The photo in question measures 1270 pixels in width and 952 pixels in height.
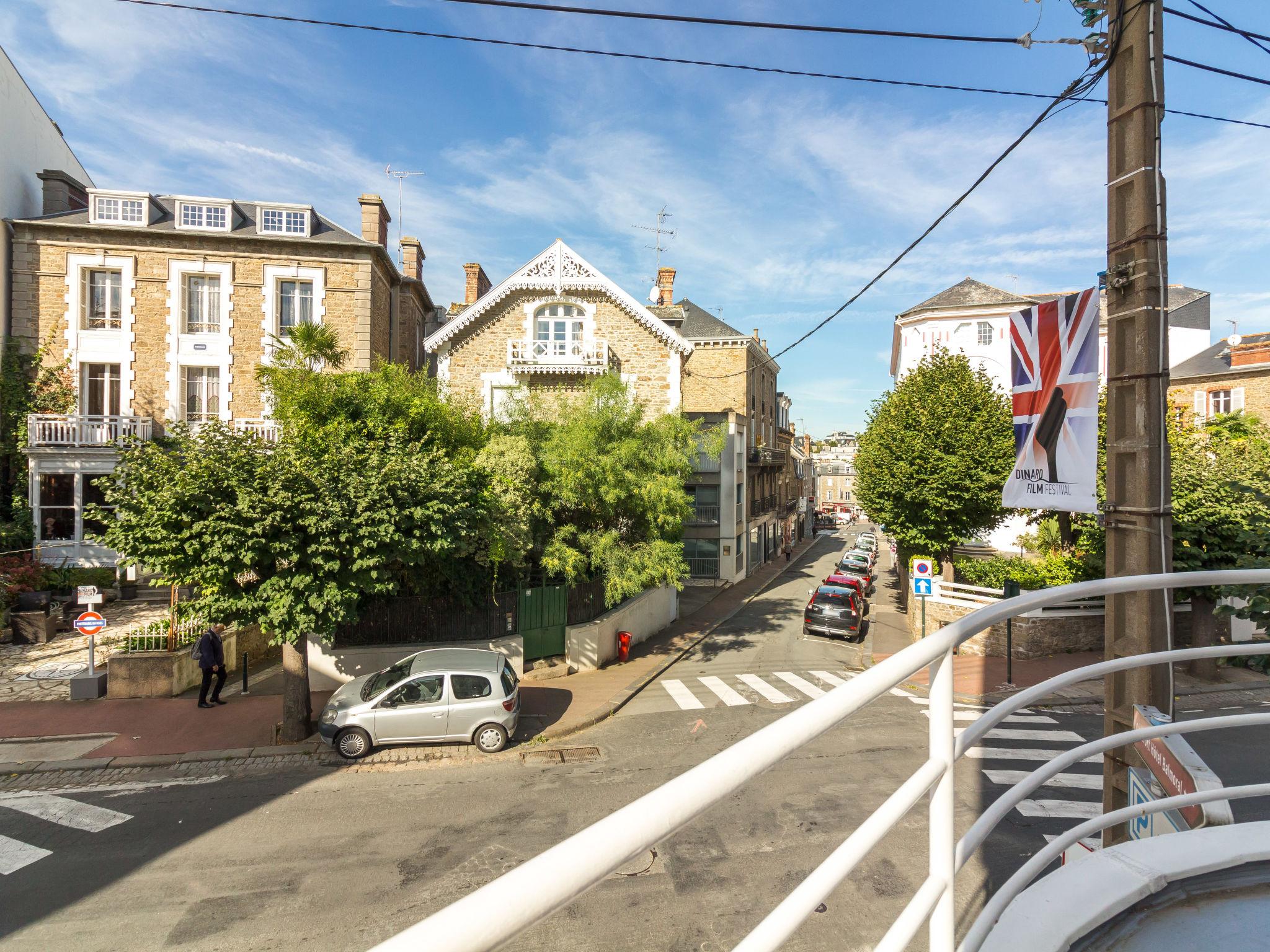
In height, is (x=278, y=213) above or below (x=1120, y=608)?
above

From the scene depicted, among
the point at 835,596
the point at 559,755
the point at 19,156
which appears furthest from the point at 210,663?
the point at 19,156

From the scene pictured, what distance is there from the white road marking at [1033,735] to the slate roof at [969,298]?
96.7 ft

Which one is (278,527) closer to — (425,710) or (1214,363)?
(425,710)

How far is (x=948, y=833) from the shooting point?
5.09 feet

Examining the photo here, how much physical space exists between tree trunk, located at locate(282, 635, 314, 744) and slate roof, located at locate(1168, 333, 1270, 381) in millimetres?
42396

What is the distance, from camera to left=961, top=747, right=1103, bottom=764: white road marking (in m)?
10.8

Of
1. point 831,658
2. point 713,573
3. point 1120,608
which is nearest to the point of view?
point 1120,608

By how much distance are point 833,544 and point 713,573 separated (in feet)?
99.9

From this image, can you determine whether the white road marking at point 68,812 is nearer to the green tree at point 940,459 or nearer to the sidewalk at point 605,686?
the sidewalk at point 605,686

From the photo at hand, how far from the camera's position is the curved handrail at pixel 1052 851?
1.83m

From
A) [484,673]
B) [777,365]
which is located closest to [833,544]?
[777,365]

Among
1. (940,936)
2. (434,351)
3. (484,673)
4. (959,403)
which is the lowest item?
(484,673)

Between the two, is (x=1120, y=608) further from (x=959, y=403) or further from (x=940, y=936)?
(x=959, y=403)

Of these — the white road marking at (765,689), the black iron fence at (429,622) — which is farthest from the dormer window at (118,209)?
the white road marking at (765,689)
